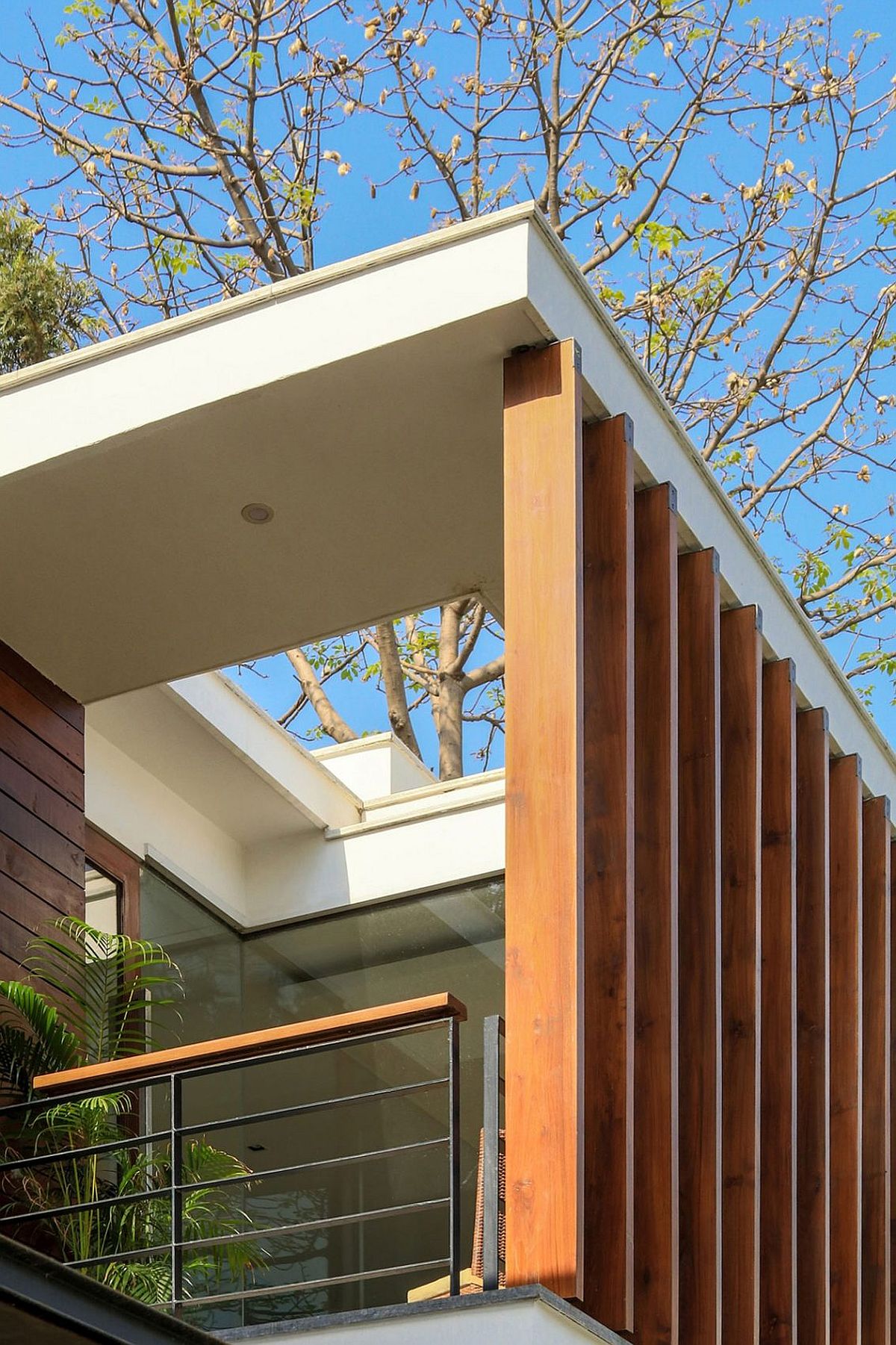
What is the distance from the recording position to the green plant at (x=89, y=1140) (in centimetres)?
636

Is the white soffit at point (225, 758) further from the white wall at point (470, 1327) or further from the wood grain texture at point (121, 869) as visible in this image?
the white wall at point (470, 1327)

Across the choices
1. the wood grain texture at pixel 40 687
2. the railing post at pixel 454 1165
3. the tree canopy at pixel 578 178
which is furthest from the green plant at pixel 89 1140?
the tree canopy at pixel 578 178

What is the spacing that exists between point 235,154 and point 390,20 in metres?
1.29

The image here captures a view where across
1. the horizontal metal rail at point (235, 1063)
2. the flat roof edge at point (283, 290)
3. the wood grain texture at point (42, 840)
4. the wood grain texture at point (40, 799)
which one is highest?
the flat roof edge at point (283, 290)

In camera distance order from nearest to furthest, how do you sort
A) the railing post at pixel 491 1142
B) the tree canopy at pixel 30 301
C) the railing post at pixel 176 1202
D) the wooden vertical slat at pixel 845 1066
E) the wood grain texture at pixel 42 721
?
the railing post at pixel 491 1142, the railing post at pixel 176 1202, the wooden vertical slat at pixel 845 1066, the wood grain texture at pixel 42 721, the tree canopy at pixel 30 301

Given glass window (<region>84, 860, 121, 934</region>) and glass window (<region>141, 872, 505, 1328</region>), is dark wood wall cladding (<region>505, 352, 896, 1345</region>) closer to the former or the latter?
glass window (<region>141, 872, 505, 1328</region>)

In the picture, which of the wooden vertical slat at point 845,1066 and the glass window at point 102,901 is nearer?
the wooden vertical slat at point 845,1066

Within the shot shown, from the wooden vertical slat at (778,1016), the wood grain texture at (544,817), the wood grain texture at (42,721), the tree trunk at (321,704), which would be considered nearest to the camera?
the wood grain texture at (544,817)

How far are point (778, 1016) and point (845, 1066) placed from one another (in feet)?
2.11

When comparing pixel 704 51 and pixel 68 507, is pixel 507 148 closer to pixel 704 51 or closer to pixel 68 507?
pixel 704 51

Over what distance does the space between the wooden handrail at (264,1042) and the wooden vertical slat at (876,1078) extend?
2720 millimetres

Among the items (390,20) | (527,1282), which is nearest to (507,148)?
(390,20)

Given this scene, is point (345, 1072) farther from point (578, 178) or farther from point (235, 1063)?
point (578, 178)

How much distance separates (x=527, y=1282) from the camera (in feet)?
14.9
